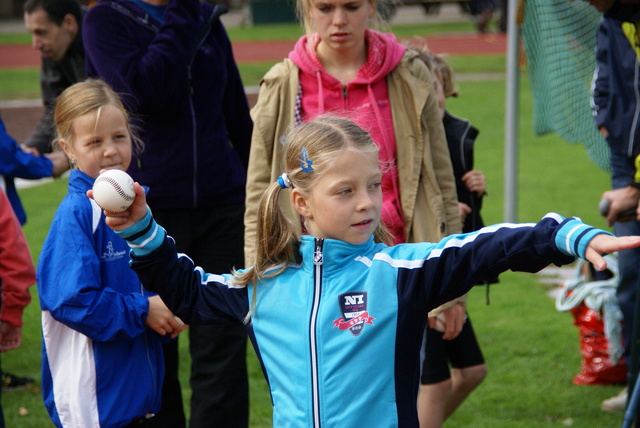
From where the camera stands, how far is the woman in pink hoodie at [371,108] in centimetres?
373

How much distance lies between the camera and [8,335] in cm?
438

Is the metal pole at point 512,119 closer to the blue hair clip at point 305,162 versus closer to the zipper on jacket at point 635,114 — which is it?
the zipper on jacket at point 635,114

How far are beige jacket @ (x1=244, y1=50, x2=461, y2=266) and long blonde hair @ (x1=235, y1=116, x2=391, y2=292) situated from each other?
88cm

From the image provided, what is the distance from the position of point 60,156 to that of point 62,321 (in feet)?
6.37

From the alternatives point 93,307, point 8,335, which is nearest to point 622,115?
point 93,307

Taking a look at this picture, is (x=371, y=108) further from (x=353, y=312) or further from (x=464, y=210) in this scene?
(x=353, y=312)

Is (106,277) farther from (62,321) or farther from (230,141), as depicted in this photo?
(230,141)

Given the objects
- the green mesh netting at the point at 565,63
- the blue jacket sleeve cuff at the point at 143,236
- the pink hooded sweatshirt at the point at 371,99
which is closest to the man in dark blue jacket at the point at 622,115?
the pink hooded sweatshirt at the point at 371,99

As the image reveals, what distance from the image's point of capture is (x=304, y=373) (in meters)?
2.65

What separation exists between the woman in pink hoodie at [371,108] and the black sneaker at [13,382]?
2.70 metres

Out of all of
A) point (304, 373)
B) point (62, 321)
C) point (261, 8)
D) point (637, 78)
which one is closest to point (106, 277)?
point (62, 321)

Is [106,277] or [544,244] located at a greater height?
[544,244]

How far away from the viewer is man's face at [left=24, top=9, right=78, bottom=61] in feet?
18.9

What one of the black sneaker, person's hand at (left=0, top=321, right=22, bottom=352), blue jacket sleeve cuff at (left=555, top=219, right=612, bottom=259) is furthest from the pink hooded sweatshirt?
the black sneaker
